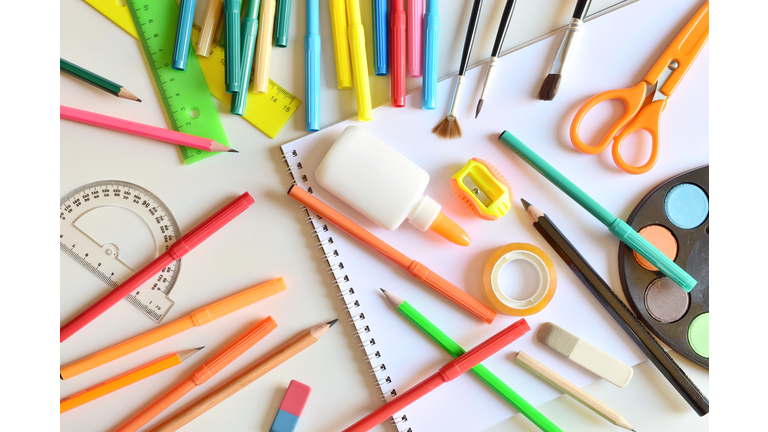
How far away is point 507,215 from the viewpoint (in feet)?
3.22

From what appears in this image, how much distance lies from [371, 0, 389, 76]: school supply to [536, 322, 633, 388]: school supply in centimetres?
68

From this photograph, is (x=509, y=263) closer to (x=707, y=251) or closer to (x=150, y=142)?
(x=707, y=251)

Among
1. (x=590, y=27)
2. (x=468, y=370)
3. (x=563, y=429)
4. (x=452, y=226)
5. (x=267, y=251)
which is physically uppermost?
(x=590, y=27)

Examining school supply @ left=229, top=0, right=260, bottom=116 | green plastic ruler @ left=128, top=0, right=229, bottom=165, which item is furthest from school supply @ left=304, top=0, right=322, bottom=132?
green plastic ruler @ left=128, top=0, right=229, bottom=165

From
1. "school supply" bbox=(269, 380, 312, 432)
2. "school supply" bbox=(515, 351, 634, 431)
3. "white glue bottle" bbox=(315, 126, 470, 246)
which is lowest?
"school supply" bbox=(515, 351, 634, 431)

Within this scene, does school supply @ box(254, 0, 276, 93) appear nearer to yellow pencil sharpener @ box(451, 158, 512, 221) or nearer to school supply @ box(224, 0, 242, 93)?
school supply @ box(224, 0, 242, 93)

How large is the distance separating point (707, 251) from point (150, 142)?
1.24 meters

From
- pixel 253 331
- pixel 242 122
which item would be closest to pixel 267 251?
pixel 253 331

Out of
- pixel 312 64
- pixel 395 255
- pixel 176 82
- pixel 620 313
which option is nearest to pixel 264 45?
pixel 312 64

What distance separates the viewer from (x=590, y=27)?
957 mm

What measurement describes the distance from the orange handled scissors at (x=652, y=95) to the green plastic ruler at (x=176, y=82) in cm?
80

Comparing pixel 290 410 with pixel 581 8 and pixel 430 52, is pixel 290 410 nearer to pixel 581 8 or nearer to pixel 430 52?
pixel 430 52

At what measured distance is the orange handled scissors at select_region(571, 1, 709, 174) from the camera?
924 mm

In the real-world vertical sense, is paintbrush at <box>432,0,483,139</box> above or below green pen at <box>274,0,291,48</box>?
below
